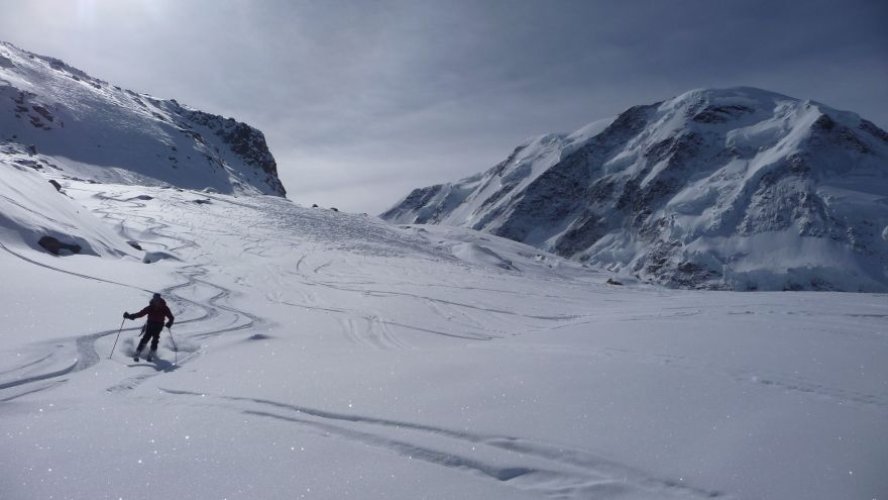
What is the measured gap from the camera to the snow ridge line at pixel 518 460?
405 cm

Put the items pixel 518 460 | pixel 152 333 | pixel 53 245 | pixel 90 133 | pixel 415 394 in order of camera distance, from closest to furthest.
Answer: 1. pixel 518 460
2. pixel 415 394
3. pixel 152 333
4. pixel 53 245
5. pixel 90 133

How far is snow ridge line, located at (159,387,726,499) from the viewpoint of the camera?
405cm

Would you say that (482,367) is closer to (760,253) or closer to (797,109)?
(760,253)

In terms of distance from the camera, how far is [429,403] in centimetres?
587

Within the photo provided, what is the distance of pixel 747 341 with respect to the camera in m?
8.65

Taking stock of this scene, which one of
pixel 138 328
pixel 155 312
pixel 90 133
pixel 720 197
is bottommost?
pixel 138 328

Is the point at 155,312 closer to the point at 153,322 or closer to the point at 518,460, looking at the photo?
the point at 153,322

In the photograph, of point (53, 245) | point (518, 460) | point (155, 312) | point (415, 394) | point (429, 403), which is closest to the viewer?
point (518, 460)

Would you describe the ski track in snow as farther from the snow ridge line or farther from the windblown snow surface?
the snow ridge line

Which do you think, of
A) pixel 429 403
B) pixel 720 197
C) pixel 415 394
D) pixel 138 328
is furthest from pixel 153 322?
pixel 720 197

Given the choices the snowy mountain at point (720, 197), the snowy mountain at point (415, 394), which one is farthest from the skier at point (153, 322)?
the snowy mountain at point (720, 197)

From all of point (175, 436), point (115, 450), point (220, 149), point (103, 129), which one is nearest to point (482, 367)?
point (175, 436)

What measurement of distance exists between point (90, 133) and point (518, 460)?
120 m

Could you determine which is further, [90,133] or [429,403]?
[90,133]
